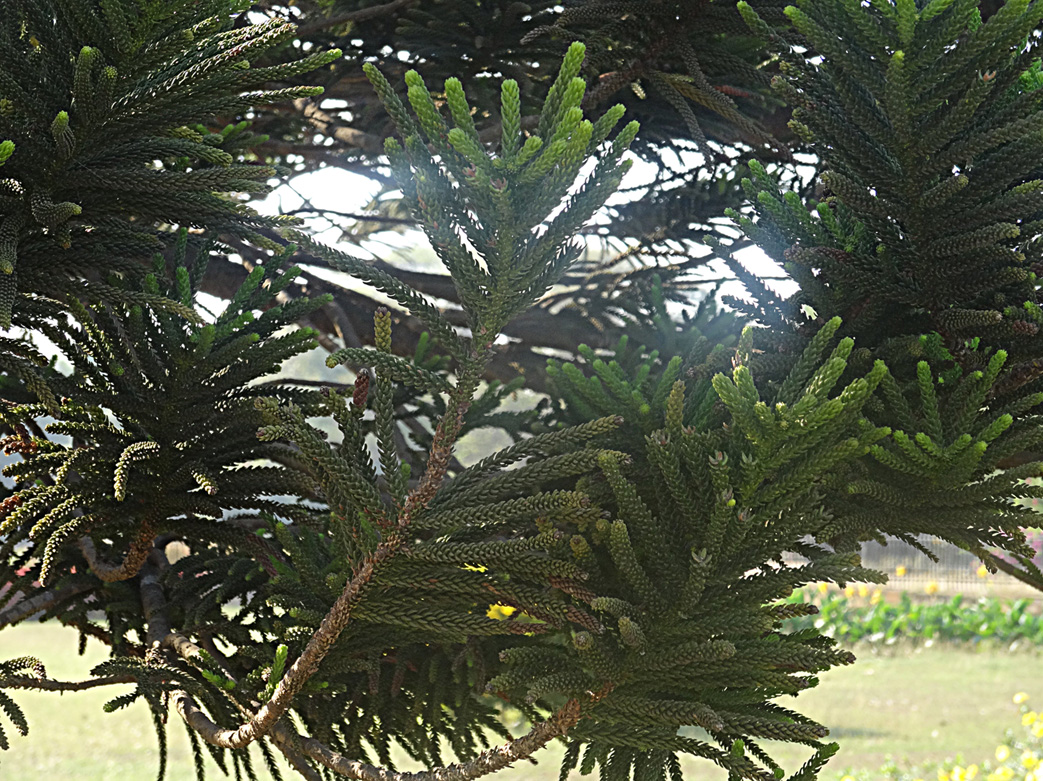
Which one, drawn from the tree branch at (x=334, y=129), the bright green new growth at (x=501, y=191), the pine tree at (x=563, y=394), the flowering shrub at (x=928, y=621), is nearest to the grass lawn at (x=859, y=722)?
the flowering shrub at (x=928, y=621)

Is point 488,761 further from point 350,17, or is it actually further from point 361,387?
point 350,17

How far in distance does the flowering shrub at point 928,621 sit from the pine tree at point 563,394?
1144 centimetres

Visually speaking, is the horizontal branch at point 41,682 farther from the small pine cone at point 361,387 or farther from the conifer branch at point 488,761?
the small pine cone at point 361,387

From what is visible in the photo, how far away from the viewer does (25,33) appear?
176 centimetres

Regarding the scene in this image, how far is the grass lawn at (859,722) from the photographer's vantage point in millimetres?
9055

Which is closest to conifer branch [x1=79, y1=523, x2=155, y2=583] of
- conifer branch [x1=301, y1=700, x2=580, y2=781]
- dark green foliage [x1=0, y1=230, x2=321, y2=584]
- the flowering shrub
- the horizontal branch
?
dark green foliage [x1=0, y1=230, x2=321, y2=584]

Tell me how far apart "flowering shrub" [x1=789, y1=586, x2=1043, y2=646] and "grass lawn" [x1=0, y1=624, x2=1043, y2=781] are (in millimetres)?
260

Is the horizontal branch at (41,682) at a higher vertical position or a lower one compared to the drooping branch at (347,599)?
higher

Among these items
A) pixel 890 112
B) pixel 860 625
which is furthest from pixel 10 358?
pixel 860 625

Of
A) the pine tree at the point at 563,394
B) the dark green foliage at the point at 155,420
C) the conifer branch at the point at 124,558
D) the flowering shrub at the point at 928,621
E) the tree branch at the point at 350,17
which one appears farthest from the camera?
the flowering shrub at the point at 928,621

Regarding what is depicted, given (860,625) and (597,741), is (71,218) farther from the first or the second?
(860,625)

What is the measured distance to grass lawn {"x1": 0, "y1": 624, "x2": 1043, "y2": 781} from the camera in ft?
29.7

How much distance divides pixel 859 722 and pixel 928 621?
358 cm

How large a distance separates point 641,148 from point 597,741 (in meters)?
2.16
